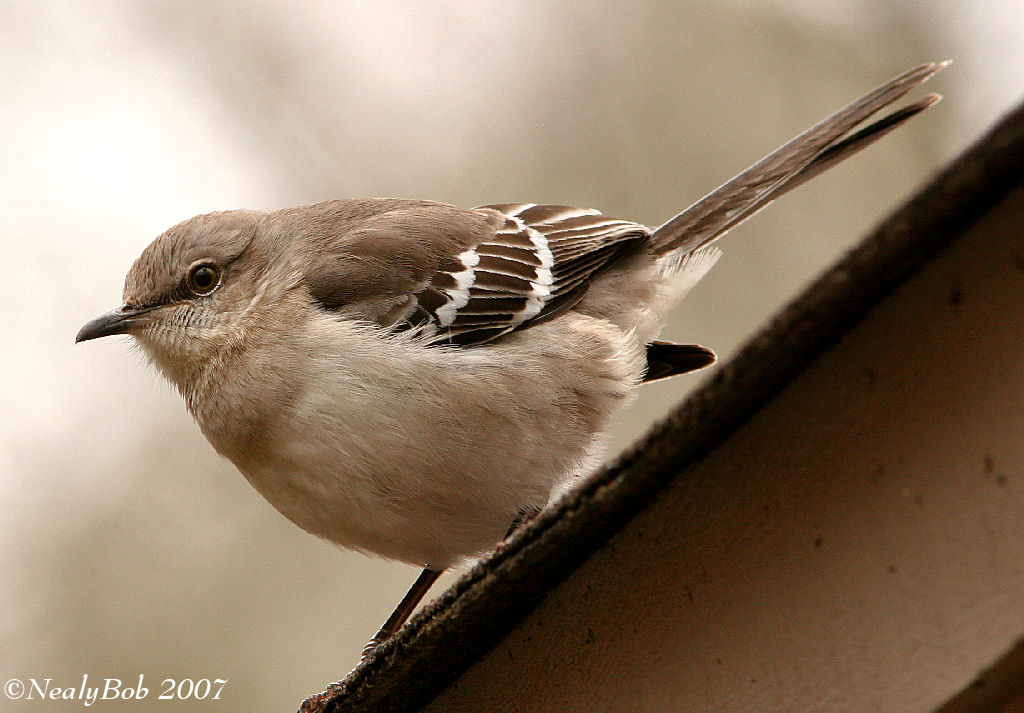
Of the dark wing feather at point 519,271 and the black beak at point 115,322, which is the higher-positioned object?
the black beak at point 115,322

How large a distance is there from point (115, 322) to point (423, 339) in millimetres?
1405

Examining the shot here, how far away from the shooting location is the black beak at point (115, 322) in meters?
4.18

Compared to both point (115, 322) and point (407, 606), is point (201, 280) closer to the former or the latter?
point (115, 322)

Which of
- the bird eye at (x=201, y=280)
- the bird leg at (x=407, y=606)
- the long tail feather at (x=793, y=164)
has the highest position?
the bird eye at (x=201, y=280)

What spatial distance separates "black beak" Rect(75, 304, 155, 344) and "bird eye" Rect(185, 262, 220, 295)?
0.18m

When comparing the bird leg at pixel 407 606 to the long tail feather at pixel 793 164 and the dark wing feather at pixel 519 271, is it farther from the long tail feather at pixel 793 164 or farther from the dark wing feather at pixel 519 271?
the long tail feather at pixel 793 164

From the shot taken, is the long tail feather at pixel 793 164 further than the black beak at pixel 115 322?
No

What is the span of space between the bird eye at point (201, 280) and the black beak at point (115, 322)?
0.59 ft

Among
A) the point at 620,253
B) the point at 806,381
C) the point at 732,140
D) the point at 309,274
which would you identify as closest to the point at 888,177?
the point at 732,140

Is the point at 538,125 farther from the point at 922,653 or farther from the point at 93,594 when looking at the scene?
the point at 922,653

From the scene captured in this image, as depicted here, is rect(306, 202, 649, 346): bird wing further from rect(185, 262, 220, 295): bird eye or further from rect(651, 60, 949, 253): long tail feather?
rect(185, 262, 220, 295): bird eye

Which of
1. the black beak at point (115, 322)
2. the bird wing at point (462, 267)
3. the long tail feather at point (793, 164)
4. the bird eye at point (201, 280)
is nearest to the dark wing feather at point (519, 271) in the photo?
the bird wing at point (462, 267)

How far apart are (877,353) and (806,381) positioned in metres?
0.15

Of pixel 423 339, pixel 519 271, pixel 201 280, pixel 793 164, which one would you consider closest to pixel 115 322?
pixel 201 280
